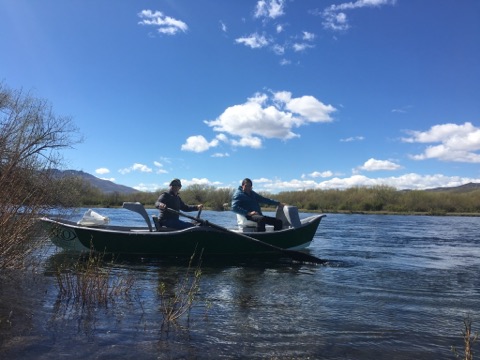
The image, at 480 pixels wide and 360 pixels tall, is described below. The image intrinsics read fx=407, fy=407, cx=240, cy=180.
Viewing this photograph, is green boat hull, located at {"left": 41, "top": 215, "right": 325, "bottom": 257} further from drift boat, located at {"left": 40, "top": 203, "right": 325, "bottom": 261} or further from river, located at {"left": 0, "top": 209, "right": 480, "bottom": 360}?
river, located at {"left": 0, "top": 209, "right": 480, "bottom": 360}

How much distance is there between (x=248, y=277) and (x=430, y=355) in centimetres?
441

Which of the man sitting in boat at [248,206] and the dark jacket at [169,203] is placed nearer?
the dark jacket at [169,203]

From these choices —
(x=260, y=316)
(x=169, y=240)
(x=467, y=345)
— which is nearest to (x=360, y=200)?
(x=169, y=240)

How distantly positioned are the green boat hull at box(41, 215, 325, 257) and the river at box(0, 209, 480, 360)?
889 millimetres

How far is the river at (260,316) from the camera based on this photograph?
13.5 ft

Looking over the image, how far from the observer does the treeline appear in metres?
48.0

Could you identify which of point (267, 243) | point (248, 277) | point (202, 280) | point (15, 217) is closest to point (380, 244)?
point (267, 243)

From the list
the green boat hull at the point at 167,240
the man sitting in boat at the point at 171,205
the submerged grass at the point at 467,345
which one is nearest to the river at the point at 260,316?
the submerged grass at the point at 467,345

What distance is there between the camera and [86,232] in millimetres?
10172

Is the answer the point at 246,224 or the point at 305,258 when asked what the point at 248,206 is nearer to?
the point at 246,224

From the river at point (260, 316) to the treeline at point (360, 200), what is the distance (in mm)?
40211

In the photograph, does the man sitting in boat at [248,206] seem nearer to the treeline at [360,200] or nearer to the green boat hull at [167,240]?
the green boat hull at [167,240]

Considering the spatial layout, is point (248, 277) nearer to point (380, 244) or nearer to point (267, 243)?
point (267, 243)

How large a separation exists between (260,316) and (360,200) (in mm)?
46853
